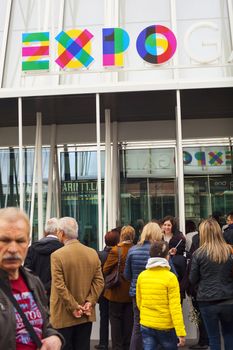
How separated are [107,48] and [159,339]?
5909mm

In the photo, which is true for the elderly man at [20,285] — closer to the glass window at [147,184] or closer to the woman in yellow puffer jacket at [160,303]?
the woman in yellow puffer jacket at [160,303]

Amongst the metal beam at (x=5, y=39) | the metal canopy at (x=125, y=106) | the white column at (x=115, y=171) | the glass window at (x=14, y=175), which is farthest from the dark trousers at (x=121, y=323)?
the metal beam at (x=5, y=39)

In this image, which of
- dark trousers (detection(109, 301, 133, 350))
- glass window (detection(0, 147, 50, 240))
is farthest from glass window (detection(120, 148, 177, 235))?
dark trousers (detection(109, 301, 133, 350))

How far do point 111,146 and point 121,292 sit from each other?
20.2 ft

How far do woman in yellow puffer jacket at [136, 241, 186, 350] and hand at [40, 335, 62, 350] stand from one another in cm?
247

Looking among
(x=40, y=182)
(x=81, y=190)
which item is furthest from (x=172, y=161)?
(x=40, y=182)

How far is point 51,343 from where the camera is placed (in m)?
2.59

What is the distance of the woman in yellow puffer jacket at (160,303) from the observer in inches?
197

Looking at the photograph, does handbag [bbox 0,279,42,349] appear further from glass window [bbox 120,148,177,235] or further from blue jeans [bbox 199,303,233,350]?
glass window [bbox 120,148,177,235]

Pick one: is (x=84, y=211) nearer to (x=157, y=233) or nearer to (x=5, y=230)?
(x=157, y=233)

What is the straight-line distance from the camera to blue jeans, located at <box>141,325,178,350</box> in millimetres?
5164

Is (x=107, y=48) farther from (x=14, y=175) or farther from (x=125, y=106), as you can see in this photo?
(x=14, y=175)

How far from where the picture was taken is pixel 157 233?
5.96 meters

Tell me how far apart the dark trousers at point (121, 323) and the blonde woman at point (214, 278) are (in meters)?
1.38
